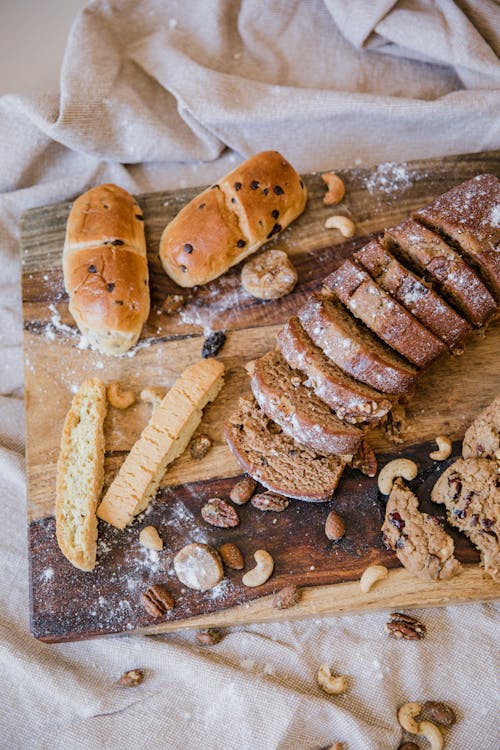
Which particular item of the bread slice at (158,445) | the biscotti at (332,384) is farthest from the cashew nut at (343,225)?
the bread slice at (158,445)

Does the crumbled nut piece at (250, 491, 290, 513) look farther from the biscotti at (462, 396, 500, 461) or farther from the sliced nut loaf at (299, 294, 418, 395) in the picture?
the biscotti at (462, 396, 500, 461)

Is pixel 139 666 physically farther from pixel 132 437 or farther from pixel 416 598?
pixel 416 598

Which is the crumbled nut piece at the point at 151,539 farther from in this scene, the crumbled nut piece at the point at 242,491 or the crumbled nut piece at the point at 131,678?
the crumbled nut piece at the point at 131,678

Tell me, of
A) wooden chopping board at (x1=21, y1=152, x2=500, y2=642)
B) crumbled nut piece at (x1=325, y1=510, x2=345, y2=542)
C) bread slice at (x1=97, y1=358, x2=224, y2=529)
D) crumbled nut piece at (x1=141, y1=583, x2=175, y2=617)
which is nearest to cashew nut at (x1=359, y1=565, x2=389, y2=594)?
wooden chopping board at (x1=21, y1=152, x2=500, y2=642)

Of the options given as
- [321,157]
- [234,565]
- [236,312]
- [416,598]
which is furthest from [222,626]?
[321,157]

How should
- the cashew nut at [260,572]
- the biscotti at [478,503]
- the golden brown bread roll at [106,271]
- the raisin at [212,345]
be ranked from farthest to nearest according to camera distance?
the raisin at [212,345], the golden brown bread roll at [106,271], the cashew nut at [260,572], the biscotti at [478,503]

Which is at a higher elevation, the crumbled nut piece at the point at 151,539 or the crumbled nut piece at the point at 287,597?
the crumbled nut piece at the point at 151,539
